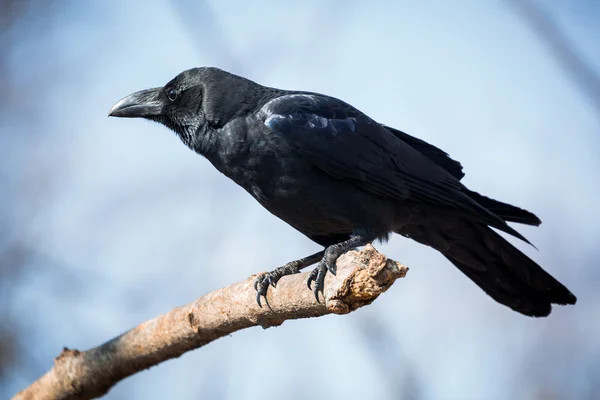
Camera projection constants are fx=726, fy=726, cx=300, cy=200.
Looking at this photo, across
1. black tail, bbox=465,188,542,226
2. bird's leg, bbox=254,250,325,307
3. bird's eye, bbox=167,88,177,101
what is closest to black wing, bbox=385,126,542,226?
black tail, bbox=465,188,542,226

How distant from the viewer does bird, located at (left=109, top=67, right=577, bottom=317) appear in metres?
4.45

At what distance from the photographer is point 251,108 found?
470 centimetres

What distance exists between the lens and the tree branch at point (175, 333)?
356 centimetres

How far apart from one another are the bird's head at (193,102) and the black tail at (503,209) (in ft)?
5.56

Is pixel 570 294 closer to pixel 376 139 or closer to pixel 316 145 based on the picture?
pixel 376 139

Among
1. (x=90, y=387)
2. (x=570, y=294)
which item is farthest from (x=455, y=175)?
(x=90, y=387)

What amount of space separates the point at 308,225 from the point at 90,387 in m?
1.61

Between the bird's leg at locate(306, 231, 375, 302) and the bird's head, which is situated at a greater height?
the bird's head

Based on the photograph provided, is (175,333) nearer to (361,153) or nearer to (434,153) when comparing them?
(361,153)

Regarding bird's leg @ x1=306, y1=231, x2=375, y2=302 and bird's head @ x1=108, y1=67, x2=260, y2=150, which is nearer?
bird's leg @ x1=306, y1=231, x2=375, y2=302

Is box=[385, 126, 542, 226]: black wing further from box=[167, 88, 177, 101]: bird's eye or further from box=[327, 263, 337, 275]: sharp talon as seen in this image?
box=[327, 263, 337, 275]: sharp talon

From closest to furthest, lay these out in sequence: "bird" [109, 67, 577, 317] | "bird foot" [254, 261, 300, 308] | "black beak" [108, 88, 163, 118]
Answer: "bird foot" [254, 261, 300, 308] → "bird" [109, 67, 577, 317] → "black beak" [108, 88, 163, 118]

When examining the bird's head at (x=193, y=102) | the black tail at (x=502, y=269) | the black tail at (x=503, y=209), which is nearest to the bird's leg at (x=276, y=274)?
the black tail at (x=502, y=269)

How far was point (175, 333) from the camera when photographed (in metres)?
3.91
